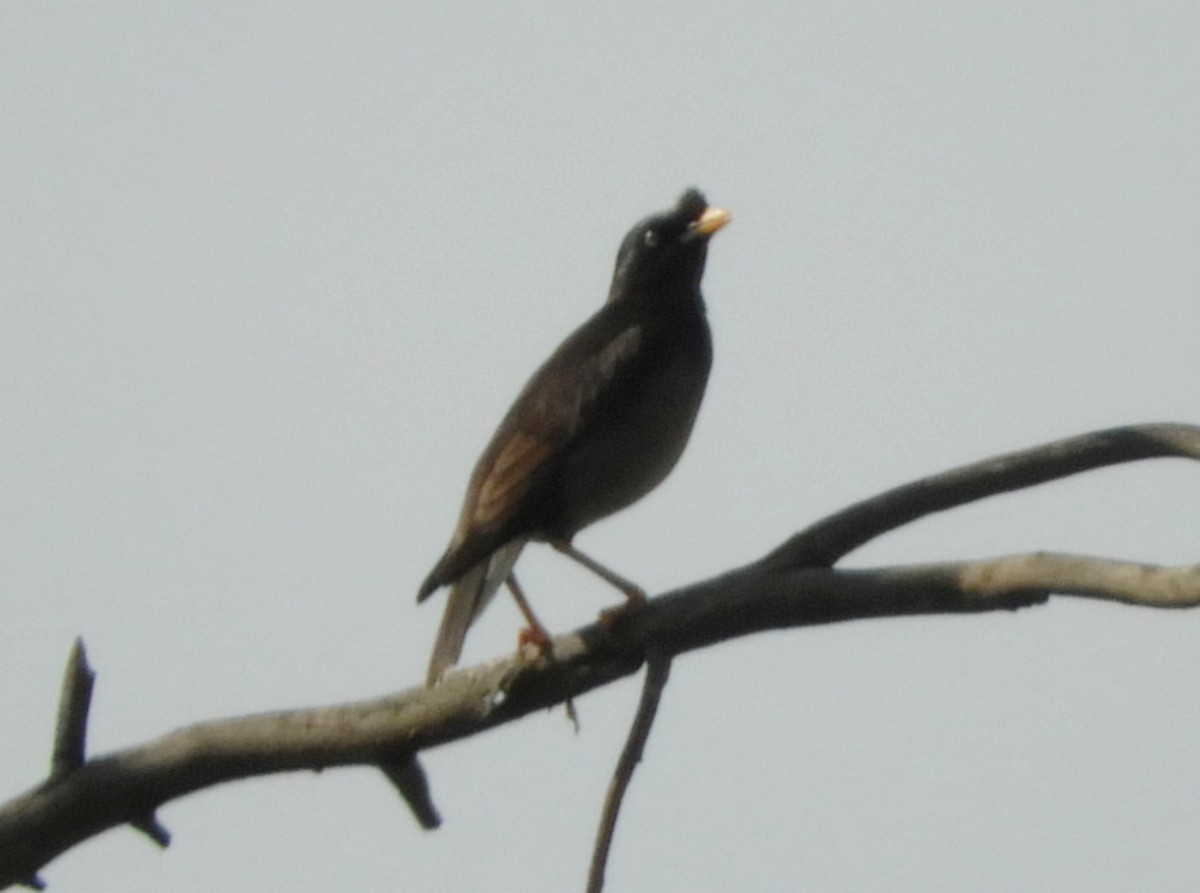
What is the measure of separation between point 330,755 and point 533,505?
4.36 feet

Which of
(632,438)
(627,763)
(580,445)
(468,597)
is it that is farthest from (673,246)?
(627,763)

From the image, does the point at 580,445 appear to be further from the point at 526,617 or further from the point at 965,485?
the point at 965,485

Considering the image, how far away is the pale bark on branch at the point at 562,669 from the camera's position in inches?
150

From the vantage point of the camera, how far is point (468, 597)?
17.3ft

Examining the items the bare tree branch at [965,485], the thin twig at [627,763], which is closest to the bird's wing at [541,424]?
the thin twig at [627,763]

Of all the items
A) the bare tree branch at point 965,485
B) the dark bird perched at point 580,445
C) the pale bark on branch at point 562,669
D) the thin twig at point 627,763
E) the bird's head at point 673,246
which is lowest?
the thin twig at point 627,763

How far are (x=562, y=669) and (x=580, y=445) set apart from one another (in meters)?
1.24

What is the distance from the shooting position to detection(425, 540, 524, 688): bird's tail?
16.4 ft

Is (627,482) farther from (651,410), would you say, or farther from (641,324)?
(641,324)

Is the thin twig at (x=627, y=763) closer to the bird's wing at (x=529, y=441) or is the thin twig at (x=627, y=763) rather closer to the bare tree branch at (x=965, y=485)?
the bare tree branch at (x=965, y=485)

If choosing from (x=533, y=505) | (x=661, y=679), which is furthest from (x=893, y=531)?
(x=533, y=505)

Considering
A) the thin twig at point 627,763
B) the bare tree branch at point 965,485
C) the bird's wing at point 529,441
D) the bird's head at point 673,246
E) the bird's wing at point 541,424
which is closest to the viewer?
the thin twig at point 627,763

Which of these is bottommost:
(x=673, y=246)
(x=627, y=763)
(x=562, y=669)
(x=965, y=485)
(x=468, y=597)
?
(x=627, y=763)

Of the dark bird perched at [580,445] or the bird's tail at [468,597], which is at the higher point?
the dark bird perched at [580,445]
